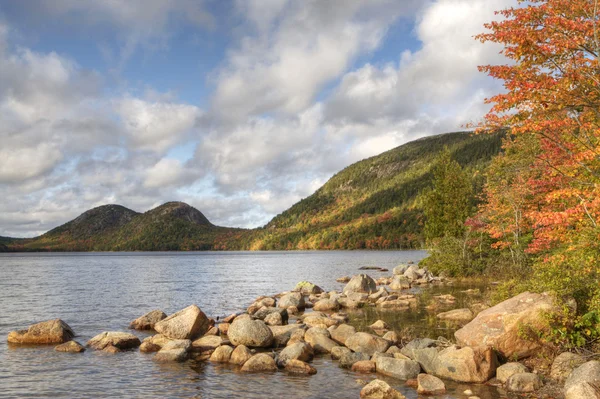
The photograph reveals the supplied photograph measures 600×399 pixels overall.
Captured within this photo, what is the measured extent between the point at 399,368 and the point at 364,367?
4.50 ft

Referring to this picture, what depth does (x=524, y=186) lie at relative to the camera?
1243 inches

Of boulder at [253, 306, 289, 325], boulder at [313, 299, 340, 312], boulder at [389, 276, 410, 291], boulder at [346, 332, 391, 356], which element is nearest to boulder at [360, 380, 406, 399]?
boulder at [346, 332, 391, 356]

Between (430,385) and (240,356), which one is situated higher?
(240,356)

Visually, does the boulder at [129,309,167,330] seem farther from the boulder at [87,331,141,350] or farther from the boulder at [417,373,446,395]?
the boulder at [417,373,446,395]

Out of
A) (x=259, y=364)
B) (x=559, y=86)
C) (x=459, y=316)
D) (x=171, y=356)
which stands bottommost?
(x=459, y=316)

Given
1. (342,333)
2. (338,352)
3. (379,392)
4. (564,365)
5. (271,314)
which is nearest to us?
(379,392)

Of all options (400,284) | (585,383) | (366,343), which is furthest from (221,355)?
(400,284)

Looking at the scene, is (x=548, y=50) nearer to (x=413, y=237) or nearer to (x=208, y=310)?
(x=208, y=310)

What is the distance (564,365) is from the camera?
44.4ft

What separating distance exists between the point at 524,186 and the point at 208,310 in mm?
25238

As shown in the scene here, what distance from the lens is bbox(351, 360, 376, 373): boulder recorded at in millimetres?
16078

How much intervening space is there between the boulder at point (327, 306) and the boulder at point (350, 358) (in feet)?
47.6

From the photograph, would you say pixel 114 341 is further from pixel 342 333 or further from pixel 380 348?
pixel 380 348

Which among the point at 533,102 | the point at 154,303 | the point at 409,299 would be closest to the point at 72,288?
the point at 154,303
